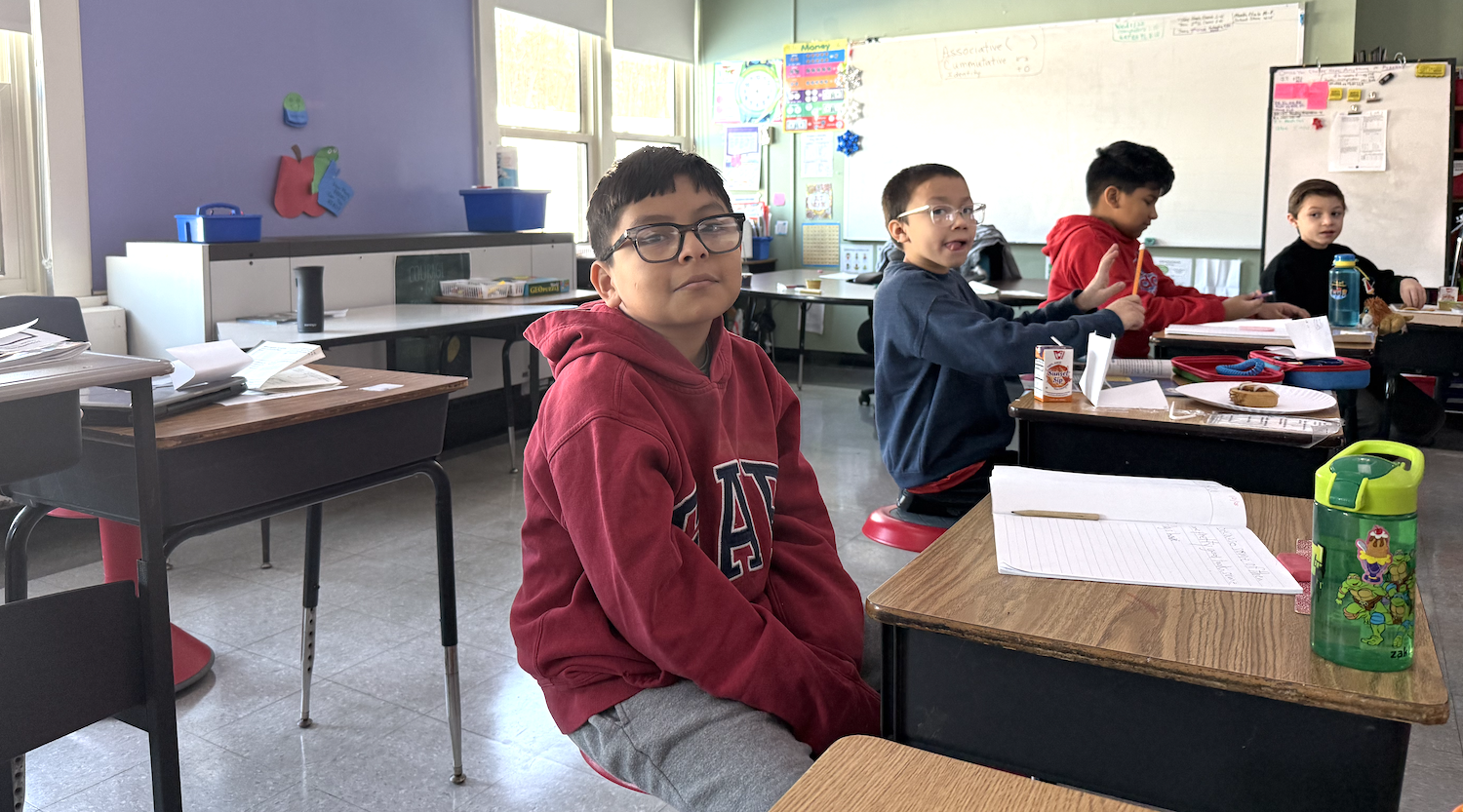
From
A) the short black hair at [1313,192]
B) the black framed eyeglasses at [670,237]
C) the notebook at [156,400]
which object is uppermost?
the short black hair at [1313,192]

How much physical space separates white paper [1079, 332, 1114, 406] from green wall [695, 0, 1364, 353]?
3.41 meters

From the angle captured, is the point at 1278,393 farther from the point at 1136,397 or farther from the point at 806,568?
the point at 806,568

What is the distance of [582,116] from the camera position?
6.30m

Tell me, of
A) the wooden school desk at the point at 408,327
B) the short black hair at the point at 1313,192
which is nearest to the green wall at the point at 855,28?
the short black hair at the point at 1313,192

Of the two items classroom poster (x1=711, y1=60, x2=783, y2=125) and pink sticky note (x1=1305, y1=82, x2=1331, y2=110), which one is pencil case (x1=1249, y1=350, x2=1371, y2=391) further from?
classroom poster (x1=711, y1=60, x2=783, y2=125)

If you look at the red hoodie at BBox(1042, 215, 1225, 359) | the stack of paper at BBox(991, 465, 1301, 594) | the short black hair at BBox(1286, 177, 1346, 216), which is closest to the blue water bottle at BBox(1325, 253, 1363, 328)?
the red hoodie at BBox(1042, 215, 1225, 359)

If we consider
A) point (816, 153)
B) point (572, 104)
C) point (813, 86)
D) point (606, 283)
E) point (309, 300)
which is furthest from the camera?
point (816, 153)

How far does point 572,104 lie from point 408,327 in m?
3.04

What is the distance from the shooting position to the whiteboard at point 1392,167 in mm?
5020

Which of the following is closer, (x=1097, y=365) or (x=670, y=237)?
(x=670, y=237)

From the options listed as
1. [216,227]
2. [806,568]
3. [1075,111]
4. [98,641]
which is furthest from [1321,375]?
[1075,111]

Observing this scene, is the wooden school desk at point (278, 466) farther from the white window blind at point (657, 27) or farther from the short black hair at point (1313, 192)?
the white window blind at point (657, 27)

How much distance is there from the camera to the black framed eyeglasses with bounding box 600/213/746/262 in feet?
3.92

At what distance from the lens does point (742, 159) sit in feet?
23.6
